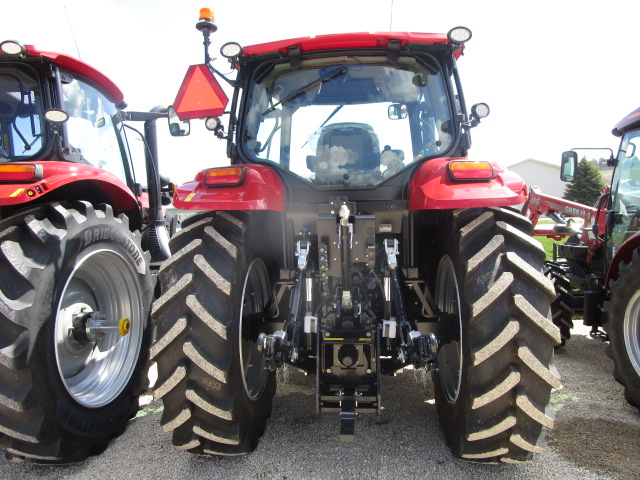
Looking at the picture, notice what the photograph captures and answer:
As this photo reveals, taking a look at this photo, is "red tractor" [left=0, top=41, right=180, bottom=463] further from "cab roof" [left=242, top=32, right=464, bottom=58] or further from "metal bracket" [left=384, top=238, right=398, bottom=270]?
"metal bracket" [left=384, top=238, right=398, bottom=270]

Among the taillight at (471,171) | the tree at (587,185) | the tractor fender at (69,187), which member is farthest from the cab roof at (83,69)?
the tree at (587,185)

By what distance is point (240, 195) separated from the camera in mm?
2285

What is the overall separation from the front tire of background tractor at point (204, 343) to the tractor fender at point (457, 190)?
2.98 feet

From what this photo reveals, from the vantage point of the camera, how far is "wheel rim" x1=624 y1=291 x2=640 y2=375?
10.0ft

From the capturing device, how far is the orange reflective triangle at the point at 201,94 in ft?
8.53

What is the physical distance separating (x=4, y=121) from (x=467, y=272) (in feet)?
9.71

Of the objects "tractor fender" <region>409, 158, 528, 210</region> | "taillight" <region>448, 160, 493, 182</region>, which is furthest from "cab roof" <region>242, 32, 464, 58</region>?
"taillight" <region>448, 160, 493, 182</region>

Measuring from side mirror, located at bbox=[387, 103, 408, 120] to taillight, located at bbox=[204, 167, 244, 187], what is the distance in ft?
3.34

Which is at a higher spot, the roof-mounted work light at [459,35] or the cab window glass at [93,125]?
the roof-mounted work light at [459,35]

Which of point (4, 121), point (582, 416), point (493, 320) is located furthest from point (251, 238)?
point (582, 416)

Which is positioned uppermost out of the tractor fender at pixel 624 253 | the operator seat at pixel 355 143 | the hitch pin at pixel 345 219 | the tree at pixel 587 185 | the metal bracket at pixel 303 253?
the operator seat at pixel 355 143

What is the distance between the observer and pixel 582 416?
300 centimetres

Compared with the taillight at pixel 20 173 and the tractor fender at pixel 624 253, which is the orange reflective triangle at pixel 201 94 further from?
the tractor fender at pixel 624 253

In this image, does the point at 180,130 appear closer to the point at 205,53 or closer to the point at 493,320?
the point at 205,53
